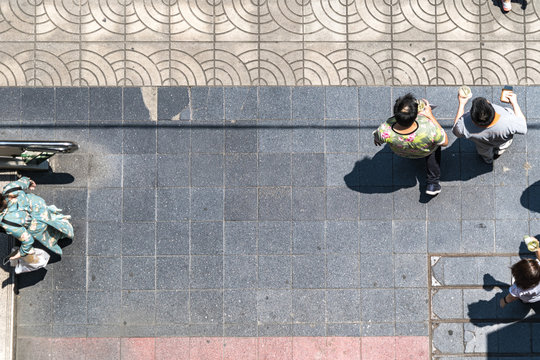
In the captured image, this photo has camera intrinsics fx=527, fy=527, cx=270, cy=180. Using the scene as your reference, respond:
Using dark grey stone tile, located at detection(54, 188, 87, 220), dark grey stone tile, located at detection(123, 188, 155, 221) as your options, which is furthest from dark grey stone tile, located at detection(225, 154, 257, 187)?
dark grey stone tile, located at detection(54, 188, 87, 220)

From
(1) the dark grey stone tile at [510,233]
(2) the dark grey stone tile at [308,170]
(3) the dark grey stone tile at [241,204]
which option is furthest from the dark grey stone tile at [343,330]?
(1) the dark grey stone tile at [510,233]

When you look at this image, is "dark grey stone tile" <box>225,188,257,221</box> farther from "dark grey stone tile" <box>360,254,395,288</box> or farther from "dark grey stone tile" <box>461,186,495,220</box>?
"dark grey stone tile" <box>461,186,495,220</box>

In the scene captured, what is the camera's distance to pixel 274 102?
20.7 feet

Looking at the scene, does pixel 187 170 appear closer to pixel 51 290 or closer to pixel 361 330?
pixel 51 290

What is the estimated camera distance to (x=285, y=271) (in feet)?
20.1

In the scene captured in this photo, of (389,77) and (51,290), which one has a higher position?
(389,77)

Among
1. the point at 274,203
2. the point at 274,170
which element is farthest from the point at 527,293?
the point at 274,170

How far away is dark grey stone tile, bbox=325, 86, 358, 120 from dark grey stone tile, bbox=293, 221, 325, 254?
1.30 m

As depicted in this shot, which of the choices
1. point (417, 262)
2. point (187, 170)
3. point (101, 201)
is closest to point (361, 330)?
point (417, 262)

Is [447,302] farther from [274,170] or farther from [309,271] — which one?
[274,170]

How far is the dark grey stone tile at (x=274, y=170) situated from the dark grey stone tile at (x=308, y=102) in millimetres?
537

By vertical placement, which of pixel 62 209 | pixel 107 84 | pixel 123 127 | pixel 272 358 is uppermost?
pixel 107 84

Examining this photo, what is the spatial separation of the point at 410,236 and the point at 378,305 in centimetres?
88

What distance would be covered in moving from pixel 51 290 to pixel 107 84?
2.51m
